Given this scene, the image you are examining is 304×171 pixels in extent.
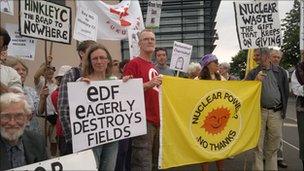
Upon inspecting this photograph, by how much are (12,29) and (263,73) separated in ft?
14.1

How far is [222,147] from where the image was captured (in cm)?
622

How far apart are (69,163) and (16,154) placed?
0.39 m

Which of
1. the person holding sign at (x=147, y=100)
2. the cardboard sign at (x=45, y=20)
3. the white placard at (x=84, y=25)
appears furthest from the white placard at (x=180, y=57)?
the person holding sign at (x=147, y=100)

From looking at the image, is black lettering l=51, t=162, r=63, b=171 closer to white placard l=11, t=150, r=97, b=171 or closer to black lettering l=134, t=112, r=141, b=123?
white placard l=11, t=150, r=97, b=171

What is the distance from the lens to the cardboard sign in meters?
5.44

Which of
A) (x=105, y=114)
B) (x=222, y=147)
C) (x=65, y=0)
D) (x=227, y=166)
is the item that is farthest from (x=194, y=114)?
(x=65, y=0)

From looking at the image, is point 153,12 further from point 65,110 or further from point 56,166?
point 56,166

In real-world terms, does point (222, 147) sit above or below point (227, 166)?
above

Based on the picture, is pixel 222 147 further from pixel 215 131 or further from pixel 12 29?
pixel 12 29

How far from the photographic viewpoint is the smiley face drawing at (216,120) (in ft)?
20.0

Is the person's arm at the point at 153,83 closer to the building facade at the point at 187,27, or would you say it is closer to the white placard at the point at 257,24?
the white placard at the point at 257,24

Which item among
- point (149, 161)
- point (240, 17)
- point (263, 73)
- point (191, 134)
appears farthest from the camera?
point (240, 17)

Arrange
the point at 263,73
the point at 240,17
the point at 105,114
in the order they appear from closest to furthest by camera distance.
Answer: the point at 105,114
the point at 263,73
the point at 240,17

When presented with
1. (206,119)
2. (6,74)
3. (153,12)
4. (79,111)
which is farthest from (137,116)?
(153,12)
